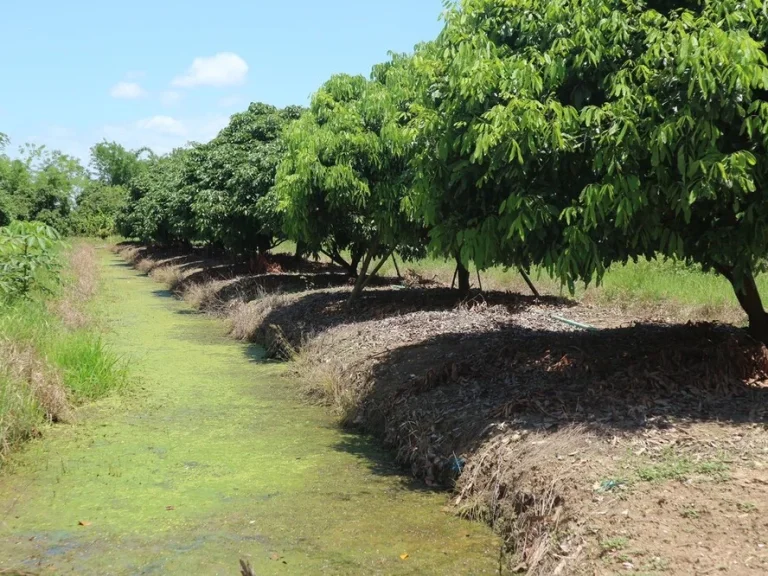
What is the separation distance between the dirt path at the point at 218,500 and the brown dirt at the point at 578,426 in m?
0.42

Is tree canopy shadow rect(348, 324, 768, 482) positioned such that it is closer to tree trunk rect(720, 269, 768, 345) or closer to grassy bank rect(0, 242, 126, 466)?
tree trunk rect(720, 269, 768, 345)

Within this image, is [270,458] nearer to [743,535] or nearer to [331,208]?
[743,535]

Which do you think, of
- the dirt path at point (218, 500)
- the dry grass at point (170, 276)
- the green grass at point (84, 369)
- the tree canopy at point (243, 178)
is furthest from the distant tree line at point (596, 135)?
the dry grass at point (170, 276)

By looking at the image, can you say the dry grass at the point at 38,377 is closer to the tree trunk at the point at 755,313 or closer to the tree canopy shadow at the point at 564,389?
the tree canopy shadow at the point at 564,389

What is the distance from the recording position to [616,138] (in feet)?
20.4

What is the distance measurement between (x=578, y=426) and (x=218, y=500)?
124 inches

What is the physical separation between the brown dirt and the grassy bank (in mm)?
2887

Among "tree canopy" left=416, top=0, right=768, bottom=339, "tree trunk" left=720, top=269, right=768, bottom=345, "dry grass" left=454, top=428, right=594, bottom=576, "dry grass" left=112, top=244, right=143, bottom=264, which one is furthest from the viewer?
"dry grass" left=112, top=244, right=143, bottom=264

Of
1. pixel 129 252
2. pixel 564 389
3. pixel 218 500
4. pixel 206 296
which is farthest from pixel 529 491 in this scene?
pixel 129 252

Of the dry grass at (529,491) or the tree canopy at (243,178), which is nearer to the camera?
the dry grass at (529,491)

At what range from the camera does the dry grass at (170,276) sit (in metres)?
28.0

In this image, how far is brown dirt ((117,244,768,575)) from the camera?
486 centimetres

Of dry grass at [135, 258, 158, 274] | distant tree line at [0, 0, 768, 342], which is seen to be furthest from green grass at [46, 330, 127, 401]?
dry grass at [135, 258, 158, 274]

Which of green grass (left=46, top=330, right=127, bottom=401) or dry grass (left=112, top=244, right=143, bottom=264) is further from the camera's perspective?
dry grass (left=112, top=244, right=143, bottom=264)
